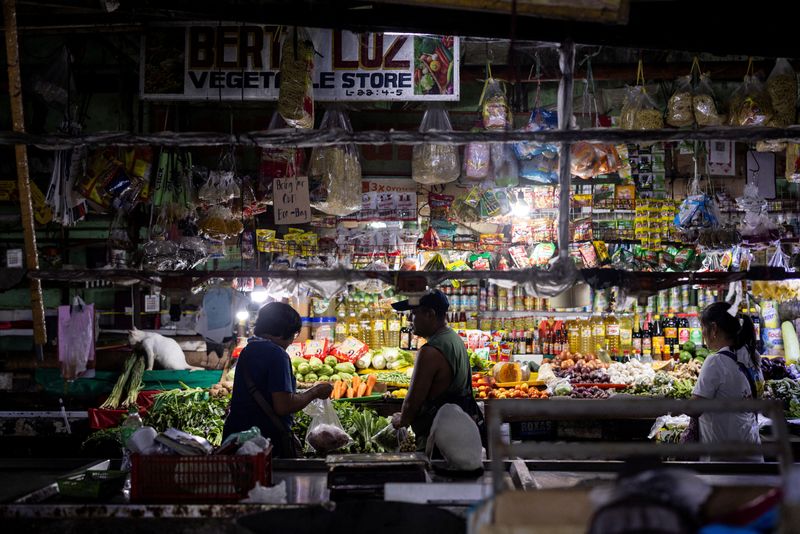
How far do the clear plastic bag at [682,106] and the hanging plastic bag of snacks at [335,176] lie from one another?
9.40 ft

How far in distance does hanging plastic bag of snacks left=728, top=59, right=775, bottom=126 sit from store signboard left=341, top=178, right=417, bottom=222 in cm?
317

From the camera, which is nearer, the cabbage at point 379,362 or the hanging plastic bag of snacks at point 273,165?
the hanging plastic bag of snacks at point 273,165

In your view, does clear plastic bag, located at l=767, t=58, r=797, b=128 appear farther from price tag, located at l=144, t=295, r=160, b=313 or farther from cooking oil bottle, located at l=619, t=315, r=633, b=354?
price tag, located at l=144, t=295, r=160, b=313

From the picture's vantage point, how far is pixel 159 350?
7191 millimetres

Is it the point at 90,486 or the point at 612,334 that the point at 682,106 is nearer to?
the point at 612,334

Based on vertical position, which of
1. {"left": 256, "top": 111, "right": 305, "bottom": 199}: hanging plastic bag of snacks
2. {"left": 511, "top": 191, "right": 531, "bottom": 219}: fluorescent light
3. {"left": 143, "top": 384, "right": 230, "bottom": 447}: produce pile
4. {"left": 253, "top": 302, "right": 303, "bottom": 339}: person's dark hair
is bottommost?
{"left": 143, "top": 384, "right": 230, "bottom": 447}: produce pile

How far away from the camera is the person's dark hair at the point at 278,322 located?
3.97m

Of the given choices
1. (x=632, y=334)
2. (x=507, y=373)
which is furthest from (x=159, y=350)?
(x=632, y=334)

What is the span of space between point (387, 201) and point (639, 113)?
8.85 feet

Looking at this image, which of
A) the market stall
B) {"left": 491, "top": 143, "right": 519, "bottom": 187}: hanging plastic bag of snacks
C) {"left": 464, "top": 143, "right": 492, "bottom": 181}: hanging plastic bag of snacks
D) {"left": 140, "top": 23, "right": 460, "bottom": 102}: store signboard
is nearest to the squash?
the market stall

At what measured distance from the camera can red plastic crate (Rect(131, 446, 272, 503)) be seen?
9.10 ft

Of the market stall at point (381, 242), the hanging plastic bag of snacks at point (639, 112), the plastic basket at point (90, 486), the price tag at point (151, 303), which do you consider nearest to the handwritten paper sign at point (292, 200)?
the market stall at point (381, 242)

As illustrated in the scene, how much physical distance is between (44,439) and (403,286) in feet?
16.2

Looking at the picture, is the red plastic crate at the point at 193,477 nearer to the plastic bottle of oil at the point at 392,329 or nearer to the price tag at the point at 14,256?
the price tag at the point at 14,256
